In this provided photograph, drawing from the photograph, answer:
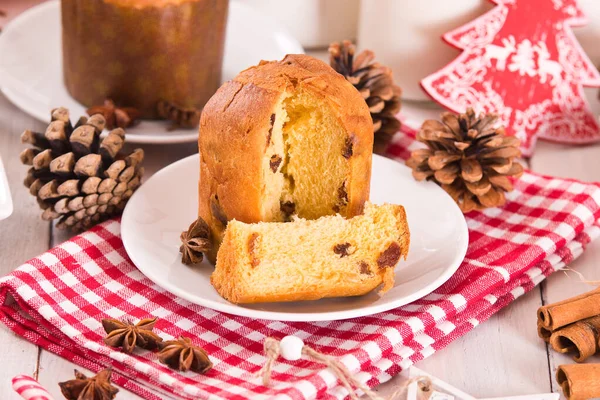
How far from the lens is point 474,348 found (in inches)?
53.8

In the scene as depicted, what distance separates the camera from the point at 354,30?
7.45 feet

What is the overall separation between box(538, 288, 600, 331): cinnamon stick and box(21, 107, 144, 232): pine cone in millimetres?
752

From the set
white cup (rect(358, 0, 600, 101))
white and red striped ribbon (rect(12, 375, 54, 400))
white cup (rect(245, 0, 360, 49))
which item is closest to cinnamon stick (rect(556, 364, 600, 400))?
white and red striped ribbon (rect(12, 375, 54, 400))

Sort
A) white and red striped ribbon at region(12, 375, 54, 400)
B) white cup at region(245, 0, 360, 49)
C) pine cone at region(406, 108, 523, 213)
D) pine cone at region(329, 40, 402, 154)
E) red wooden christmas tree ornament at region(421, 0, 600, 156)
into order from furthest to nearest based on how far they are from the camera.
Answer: white cup at region(245, 0, 360, 49)
red wooden christmas tree ornament at region(421, 0, 600, 156)
pine cone at region(329, 40, 402, 154)
pine cone at region(406, 108, 523, 213)
white and red striped ribbon at region(12, 375, 54, 400)

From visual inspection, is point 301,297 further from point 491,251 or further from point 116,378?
point 491,251

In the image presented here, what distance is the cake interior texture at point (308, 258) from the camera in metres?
1.29

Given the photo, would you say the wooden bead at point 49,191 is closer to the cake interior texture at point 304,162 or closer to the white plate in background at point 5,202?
the white plate in background at point 5,202

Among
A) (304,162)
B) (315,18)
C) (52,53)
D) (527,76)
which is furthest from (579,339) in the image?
(52,53)

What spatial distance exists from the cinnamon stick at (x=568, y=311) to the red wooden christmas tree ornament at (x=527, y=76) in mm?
611

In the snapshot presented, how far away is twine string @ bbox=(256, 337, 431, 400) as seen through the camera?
116cm

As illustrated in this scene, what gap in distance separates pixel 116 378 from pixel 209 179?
35cm

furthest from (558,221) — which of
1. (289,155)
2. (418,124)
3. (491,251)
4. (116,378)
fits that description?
(116,378)

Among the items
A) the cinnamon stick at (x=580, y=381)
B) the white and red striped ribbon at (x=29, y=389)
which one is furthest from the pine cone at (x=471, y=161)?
the white and red striped ribbon at (x=29, y=389)

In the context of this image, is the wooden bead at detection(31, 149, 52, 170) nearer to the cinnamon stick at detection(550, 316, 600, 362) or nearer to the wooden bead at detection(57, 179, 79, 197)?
the wooden bead at detection(57, 179, 79, 197)
